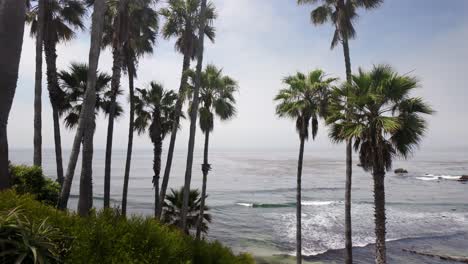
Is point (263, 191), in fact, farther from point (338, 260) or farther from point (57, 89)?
point (57, 89)

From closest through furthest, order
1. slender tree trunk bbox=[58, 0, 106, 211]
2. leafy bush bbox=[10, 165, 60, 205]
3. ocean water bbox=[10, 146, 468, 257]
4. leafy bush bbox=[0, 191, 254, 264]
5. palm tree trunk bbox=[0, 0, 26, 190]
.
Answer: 1. leafy bush bbox=[0, 191, 254, 264]
2. palm tree trunk bbox=[0, 0, 26, 190]
3. slender tree trunk bbox=[58, 0, 106, 211]
4. leafy bush bbox=[10, 165, 60, 205]
5. ocean water bbox=[10, 146, 468, 257]

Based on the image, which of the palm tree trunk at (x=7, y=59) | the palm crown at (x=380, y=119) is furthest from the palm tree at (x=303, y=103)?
the palm tree trunk at (x=7, y=59)

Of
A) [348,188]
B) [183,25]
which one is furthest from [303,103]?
[183,25]

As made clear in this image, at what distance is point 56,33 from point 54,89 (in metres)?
3.46

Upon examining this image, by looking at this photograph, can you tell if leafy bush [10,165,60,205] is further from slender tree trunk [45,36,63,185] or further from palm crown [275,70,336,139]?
palm crown [275,70,336,139]

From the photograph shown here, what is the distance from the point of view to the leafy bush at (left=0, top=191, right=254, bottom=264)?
14.1 feet

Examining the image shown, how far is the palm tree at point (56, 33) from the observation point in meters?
18.6

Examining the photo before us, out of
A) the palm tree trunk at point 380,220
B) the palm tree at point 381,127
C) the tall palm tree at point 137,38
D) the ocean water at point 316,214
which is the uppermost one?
the tall palm tree at point 137,38


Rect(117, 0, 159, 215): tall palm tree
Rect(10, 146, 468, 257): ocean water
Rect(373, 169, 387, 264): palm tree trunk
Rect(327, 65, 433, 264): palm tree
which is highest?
Rect(117, 0, 159, 215): tall palm tree

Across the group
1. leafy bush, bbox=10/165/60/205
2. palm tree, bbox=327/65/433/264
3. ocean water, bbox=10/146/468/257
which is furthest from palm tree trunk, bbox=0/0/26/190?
ocean water, bbox=10/146/468/257

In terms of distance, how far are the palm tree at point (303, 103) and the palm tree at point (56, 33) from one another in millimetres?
11559

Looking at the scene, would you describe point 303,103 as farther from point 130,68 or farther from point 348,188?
point 130,68

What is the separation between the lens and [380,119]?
38.1ft

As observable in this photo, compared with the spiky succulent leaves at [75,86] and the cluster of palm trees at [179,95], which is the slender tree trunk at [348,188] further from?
the spiky succulent leaves at [75,86]
